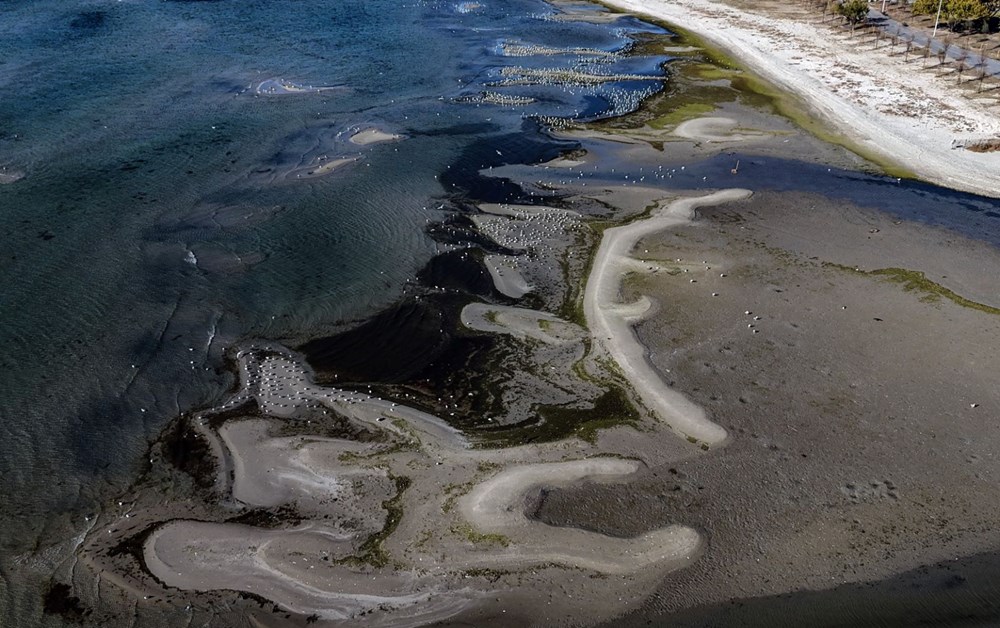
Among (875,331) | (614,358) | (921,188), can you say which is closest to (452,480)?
(614,358)

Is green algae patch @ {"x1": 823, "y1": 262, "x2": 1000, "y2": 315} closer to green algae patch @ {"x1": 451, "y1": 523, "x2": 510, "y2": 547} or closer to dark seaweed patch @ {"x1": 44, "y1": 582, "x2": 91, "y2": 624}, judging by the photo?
green algae patch @ {"x1": 451, "y1": 523, "x2": 510, "y2": 547}

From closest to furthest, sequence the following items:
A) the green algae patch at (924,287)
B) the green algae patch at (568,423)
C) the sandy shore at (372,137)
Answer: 1. the green algae patch at (568,423)
2. the green algae patch at (924,287)
3. the sandy shore at (372,137)

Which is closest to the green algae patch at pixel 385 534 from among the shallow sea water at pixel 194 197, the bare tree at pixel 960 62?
the shallow sea water at pixel 194 197

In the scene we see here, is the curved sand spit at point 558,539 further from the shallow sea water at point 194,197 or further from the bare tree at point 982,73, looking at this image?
the bare tree at point 982,73

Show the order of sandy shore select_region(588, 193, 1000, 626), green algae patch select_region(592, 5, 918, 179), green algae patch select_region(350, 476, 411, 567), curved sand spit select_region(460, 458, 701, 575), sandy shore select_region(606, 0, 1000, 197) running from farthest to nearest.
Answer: green algae patch select_region(592, 5, 918, 179) → sandy shore select_region(606, 0, 1000, 197) → sandy shore select_region(588, 193, 1000, 626) → curved sand spit select_region(460, 458, 701, 575) → green algae patch select_region(350, 476, 411, 567)

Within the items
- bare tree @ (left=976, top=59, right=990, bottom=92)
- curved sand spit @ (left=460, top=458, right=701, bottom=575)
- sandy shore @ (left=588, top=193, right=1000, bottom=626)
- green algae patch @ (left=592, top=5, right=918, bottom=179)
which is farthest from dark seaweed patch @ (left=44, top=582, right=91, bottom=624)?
bare tree @ (left=976, top=59, right=990, bottom=92)
